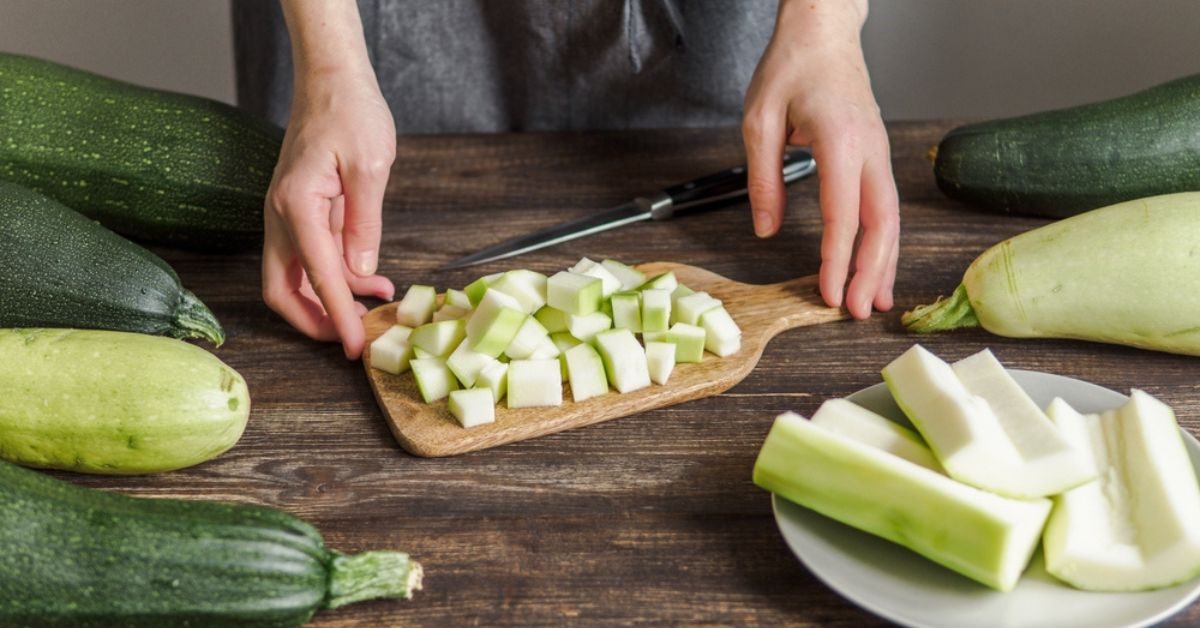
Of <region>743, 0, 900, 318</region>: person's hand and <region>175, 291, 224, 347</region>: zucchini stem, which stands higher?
<region>743, 0, 900, 318</region>: person's hand

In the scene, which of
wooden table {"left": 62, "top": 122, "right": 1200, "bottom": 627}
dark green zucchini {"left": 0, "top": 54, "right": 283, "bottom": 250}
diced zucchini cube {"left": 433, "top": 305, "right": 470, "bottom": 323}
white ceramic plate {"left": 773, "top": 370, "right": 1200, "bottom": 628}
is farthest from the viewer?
dark green zucchini {"left": 0, "top": 54, "right": 283, "bottom": 250}

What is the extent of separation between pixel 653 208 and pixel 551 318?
19.5 inches

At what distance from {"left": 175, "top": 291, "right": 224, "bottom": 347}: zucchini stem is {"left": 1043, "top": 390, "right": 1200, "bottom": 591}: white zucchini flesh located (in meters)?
1.26

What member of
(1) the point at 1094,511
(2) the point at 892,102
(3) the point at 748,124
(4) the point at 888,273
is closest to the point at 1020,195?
(4) the point at 888,273

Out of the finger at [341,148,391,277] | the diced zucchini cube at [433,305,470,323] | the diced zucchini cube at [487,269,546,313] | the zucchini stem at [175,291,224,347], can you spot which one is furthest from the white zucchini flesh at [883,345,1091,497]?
the zucchini stem at [175,291,224,347]

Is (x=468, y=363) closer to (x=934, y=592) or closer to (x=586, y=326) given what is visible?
(x=586, y=326)

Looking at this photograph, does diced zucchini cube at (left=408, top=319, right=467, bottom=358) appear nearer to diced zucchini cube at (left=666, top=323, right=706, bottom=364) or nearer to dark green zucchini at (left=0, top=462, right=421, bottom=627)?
diced zucchini cube at (left=666, top=323, right=706, bottom=364)

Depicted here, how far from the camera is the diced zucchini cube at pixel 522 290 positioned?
1825mm

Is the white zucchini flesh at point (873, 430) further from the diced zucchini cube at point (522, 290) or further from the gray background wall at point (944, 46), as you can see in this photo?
the gray background wall at point (944, 46)

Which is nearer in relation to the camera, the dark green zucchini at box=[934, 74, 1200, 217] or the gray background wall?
the dark green zucchini at box=[934, 74, 1200, 217]

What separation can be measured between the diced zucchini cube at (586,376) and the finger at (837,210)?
1.43 ft

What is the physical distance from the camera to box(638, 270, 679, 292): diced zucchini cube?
75.4 inches

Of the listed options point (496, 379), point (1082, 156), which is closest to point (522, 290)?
point (496, 379)

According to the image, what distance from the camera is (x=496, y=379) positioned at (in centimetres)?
171
